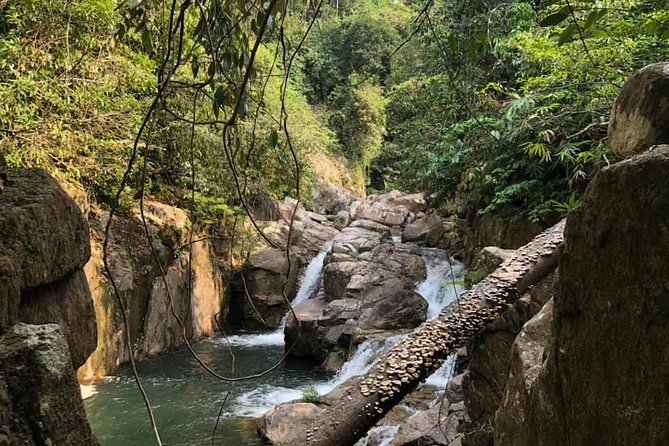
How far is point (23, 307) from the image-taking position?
2.60 meters

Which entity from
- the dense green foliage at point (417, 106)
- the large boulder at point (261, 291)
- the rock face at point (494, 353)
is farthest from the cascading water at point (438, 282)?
the rock face at point (494, 353)

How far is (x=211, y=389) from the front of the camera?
795cm

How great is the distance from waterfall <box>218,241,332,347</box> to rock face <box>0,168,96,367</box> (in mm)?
7348

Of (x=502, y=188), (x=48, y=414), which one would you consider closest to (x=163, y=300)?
(x=502, y=188)

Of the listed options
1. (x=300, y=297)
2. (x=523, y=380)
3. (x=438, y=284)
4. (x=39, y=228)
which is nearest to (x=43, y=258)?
(x=39, y=228)

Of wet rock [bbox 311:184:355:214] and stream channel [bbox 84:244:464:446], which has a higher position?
wet rock [bbox 311:184:355:214]

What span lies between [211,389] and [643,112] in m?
7.32

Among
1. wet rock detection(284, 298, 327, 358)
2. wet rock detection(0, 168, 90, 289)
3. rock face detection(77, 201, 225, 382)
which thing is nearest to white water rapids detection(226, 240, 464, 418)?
wet rock detection(284, 298, 327, 358)

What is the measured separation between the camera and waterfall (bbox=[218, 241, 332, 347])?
35.1 ft

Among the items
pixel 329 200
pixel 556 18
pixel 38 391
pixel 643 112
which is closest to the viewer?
pixel 556 18

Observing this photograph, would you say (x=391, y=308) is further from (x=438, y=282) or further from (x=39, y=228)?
(x=39, y=228)

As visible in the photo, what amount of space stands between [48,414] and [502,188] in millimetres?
6642

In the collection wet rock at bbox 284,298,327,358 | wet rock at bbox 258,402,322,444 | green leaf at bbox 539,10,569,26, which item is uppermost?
green leaf at bbox 539,10,569,26

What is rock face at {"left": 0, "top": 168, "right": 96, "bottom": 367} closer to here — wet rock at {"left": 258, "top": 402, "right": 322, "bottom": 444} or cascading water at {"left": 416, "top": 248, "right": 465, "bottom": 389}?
wet rock at {"left": 258, "top": 402, "right": 322, "bottom": 444}
